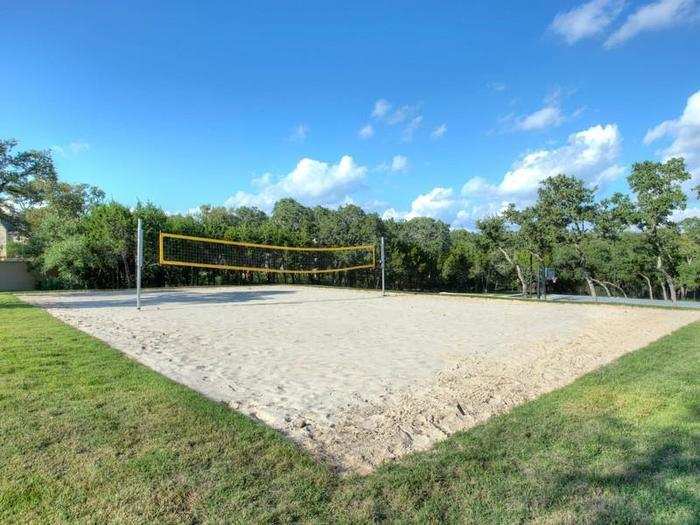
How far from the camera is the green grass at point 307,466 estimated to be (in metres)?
2.24

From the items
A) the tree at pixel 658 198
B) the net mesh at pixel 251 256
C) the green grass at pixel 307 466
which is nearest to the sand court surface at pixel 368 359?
the green grass at pixel 307 466

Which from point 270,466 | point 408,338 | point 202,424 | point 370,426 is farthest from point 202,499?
point 408,338

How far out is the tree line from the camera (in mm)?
21234

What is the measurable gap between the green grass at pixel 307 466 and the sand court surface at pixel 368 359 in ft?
1.05

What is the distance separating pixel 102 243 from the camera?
21.3 metres

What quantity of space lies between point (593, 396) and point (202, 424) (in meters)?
3.23

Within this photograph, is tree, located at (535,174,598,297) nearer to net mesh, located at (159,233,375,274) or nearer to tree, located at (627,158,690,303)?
tree, located at (627,158,690,303)

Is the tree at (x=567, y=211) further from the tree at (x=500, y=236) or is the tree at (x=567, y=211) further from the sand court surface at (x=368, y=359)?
the sand court surface at (x=368, y=359)

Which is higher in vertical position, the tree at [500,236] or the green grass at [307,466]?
the tree at [500,236]

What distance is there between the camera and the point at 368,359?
5.86 m

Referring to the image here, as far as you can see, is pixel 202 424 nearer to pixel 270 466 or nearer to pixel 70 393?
pixel 270 466

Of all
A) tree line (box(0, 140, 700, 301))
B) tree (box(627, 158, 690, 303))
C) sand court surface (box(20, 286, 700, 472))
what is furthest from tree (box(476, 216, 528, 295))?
sand court surface (box(20, 286, 700, 472))

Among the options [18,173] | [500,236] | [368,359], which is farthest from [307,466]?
[500,236]

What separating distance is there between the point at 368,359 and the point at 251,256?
786 inches
